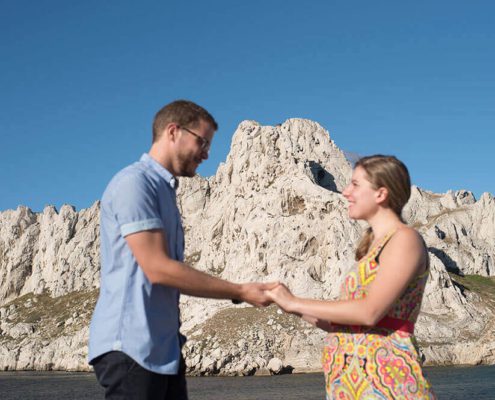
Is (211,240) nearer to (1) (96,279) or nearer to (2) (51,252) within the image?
(1) (96,279)

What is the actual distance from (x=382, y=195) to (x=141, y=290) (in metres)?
2.19

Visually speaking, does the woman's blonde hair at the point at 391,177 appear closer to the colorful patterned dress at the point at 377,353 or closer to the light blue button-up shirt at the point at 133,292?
the colorful patterned dress at the point at 377,353

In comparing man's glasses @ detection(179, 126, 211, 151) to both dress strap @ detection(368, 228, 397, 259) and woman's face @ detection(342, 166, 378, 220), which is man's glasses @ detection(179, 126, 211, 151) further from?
dress strap @ detection(368, 228, 397, 259)

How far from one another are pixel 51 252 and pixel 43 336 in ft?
121

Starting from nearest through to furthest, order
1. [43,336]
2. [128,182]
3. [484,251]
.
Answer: [128,182], [43,336], [484,251]

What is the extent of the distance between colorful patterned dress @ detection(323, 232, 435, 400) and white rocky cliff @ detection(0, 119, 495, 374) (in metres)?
65.2

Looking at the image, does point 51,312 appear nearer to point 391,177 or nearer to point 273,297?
point 273,297

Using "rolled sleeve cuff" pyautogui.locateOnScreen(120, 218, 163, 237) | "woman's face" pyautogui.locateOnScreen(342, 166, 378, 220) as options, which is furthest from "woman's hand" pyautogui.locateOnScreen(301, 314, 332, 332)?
"rolled sleeve cuff" pyautogui.locateOnScreen(120, 218, 163, 237)

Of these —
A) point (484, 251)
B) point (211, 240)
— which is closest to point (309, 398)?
point (211, 240)

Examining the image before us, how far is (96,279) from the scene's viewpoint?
12912 cm

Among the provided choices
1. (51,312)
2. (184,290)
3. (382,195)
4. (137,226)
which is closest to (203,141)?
(137,226)

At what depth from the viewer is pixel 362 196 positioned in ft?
17.3

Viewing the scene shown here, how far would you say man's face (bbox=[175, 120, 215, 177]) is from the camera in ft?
16.7

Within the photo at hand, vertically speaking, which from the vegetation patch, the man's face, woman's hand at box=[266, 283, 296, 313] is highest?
the man's face
